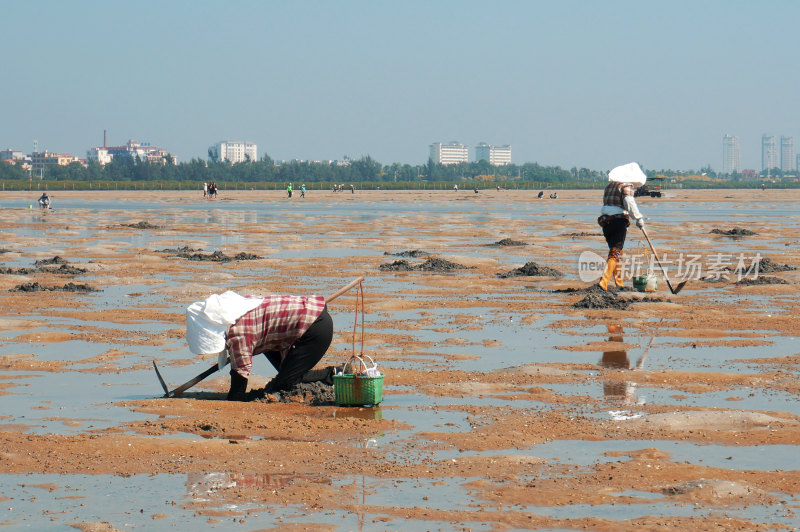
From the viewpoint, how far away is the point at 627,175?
16484mm

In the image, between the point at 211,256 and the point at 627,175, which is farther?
the point at 211,256

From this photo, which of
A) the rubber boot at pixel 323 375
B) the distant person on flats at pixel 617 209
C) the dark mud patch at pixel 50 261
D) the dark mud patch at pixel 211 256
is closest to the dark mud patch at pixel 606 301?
the distant person on flats at pixel 617 209

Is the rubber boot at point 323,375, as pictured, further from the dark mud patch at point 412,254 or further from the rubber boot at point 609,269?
the dark mud patch at point 412,254

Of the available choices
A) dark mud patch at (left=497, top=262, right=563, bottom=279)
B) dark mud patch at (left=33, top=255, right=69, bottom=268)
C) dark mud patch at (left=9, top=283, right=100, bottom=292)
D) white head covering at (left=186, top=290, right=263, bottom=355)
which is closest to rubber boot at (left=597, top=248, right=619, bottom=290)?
dark mud patch at (left=497, top=262, right=563, bottom=279)

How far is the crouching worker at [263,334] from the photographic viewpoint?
909 centimetres

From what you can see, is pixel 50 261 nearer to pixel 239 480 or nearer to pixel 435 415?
pixel 435 415

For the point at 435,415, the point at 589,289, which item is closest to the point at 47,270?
the point at 589,289

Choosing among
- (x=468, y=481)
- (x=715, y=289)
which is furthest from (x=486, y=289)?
(x=468, y=481)

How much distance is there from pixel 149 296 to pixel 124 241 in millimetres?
15536

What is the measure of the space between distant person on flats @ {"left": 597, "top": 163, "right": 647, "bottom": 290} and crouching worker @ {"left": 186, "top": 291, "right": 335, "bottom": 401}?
766 centimetres

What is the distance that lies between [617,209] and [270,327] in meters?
8.44

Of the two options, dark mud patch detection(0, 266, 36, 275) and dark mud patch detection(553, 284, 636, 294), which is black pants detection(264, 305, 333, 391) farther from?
dark mud patch detection(0, 266, 36, 275)

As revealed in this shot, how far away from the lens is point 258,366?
37.8 ft

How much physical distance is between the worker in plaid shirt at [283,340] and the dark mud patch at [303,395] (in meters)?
0.06
